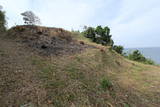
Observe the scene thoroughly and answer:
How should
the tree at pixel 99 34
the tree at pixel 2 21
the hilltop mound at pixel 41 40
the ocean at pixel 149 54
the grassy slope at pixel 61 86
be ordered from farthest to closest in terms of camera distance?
the ocean at pixel 149 54
the tree at pixel 99 34
the tree at pixel 2 21
the hilltop mound at pixel 41 40
the grassy slope at pixel 61 86

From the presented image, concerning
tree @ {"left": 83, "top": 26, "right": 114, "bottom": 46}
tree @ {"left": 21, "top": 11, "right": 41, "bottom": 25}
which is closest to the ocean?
tree @ {"left": 83, "top": 26, "right": 114, "bottom": 46}

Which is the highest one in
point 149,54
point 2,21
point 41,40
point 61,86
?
point 2,21

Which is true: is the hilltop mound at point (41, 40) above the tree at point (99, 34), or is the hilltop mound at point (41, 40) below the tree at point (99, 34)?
below

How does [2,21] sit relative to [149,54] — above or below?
above

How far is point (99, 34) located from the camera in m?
12.2

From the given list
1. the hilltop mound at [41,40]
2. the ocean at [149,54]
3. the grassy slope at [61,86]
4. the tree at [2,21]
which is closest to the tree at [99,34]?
the ocean at [149,54]

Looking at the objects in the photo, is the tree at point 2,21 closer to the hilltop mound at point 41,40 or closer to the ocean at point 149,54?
the hilltop mound at point 41,40

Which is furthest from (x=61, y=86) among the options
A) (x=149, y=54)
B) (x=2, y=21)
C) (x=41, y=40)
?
(x=149, y=54)

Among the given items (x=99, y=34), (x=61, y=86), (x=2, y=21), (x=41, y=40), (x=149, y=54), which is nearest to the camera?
(x=61, y=86)

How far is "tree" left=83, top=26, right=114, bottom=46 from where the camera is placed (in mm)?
12102

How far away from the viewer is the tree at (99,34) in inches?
476

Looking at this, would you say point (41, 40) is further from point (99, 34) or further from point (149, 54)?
point (149, 54)

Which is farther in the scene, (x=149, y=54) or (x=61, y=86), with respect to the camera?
(x=149, y=54)

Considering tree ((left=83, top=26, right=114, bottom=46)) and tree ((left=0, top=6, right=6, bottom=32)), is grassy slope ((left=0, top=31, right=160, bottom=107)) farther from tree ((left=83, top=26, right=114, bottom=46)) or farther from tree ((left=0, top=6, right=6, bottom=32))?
tree ((left=83, top=26, right=114, bottom=46))
